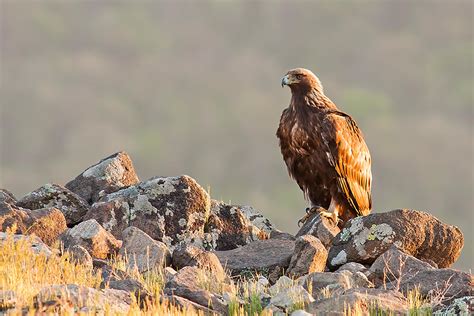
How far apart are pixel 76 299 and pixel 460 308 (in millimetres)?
4426

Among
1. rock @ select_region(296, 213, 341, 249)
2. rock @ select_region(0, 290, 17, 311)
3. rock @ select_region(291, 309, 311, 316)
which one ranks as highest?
rock @ select_region(296, 213, 341, 249)

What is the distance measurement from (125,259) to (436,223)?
15.6 feet

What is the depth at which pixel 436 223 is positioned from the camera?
17031 millimetres

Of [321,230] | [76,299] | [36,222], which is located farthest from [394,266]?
[76,299]

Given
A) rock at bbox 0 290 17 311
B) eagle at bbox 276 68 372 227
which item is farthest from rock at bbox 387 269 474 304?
eagle at bbox 276 68 372 227

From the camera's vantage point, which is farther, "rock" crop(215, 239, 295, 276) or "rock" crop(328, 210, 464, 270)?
"rock" crop(328, 210, 464, 270)

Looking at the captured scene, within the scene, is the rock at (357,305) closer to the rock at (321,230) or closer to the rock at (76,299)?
the rock at (76,299)

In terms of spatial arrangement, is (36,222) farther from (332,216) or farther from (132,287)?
(332,216)

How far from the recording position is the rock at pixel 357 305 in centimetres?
1210

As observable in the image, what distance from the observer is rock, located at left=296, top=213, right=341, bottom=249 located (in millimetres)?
17578

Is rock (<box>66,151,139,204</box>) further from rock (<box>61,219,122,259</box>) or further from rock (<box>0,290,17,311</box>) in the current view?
rock (<box>0,290,17,311</box>)

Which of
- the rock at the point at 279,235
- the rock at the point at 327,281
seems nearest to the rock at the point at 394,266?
the rock at the point at 327,281

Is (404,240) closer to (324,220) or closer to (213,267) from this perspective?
(324,220)

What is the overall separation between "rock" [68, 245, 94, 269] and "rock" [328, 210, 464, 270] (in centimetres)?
370
